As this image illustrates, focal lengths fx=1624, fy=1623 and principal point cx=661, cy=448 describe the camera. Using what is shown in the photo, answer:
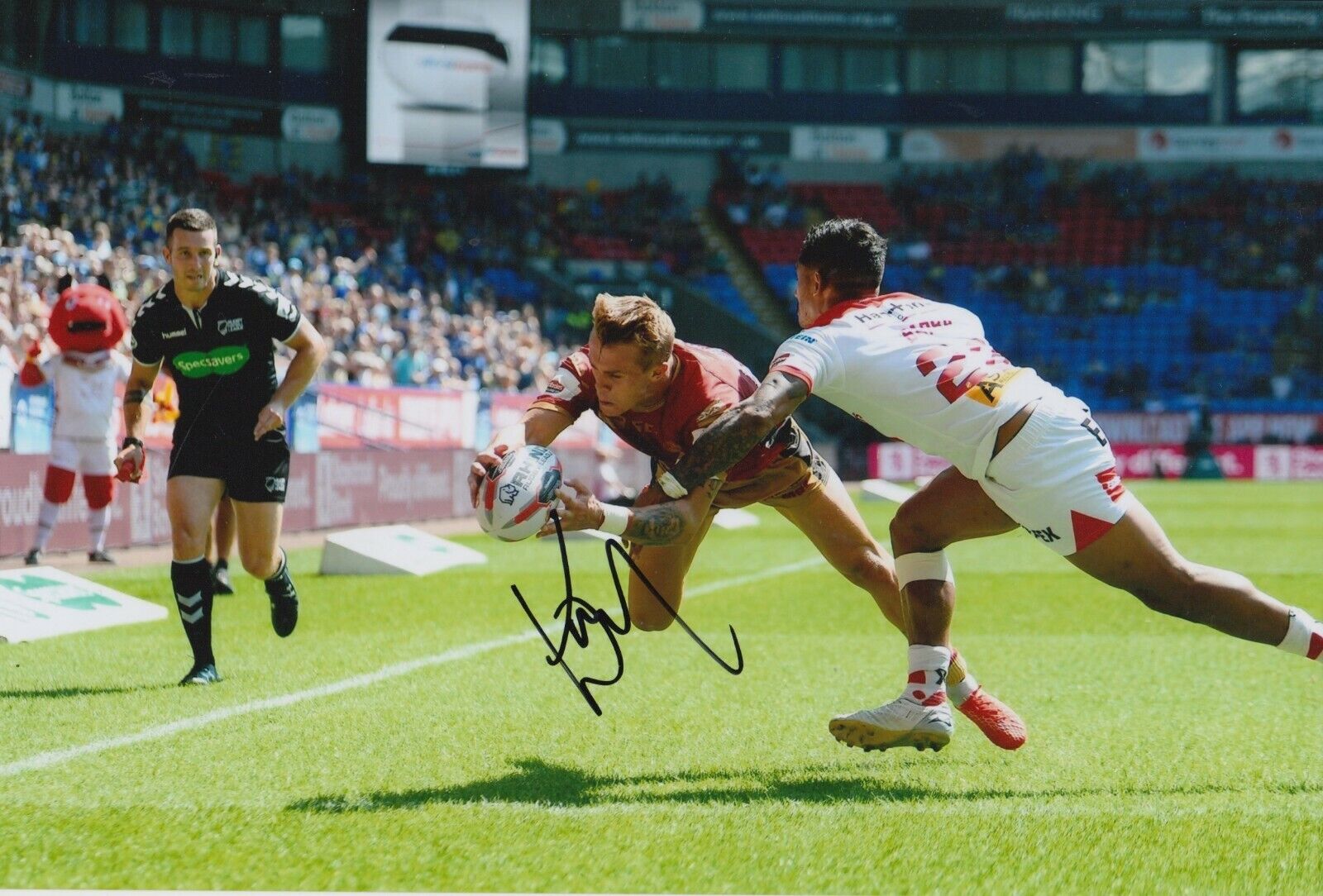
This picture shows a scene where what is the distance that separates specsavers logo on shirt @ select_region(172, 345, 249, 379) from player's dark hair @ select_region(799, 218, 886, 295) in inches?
133

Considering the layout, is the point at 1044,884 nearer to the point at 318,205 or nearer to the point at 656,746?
the point at 656,746

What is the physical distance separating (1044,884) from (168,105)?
3683cm

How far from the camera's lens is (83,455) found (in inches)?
565

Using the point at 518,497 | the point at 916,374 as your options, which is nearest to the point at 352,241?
the point at 916,374

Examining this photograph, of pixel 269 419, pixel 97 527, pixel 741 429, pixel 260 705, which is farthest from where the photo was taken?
pixel 97 527

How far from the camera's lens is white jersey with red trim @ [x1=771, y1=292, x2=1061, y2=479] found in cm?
560

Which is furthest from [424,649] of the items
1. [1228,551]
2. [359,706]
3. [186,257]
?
[1228,551]

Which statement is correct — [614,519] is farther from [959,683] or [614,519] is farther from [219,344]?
[219,344]

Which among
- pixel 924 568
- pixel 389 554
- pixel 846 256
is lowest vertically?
pixel 389 554

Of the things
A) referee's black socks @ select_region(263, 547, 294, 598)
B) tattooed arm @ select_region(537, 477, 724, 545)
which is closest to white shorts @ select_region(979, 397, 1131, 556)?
tattooed arm @ select_region(537, 477, 724, 545)

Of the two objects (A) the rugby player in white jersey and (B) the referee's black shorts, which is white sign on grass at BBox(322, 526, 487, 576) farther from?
(A) the rugby player in white jersey

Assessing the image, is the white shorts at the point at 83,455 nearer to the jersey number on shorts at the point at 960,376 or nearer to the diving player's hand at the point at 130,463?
the diving player's hand at the point at 130,463

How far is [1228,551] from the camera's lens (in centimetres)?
1862

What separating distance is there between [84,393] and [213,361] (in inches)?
268
